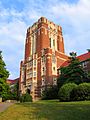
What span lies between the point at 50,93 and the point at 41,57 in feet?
37.8

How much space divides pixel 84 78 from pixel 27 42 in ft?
103

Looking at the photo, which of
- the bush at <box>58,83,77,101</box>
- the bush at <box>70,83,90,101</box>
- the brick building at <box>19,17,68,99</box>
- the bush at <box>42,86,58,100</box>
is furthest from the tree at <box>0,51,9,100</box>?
the brick building at <box>19,17,68,99</box>

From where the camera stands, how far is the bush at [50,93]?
5477 cm

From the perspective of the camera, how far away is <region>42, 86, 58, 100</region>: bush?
180 ft

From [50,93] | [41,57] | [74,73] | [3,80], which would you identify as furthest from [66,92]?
[41,57]

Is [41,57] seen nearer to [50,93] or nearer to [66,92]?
[50,93]

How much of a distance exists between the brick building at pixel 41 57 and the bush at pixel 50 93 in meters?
1.64

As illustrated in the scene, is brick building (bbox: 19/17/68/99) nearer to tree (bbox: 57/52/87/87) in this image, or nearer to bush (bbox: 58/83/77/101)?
tree (bbox: 57/52/87/87)

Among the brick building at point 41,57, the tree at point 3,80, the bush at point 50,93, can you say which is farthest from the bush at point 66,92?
the brick building at point 41,57

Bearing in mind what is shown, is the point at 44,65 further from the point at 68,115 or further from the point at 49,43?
the point at 68,115

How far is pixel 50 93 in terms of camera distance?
5534cm

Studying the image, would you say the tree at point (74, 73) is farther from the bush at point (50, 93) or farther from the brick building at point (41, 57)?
the brick building at point (41, 57)

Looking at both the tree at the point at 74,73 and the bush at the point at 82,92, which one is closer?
the bush at the point at 82,92

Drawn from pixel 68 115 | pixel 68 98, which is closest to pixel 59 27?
pixel 68 98
